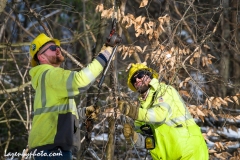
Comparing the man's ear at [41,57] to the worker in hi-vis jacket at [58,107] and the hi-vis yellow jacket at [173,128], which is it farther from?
the hi-vis yellow jacket at [173,128]

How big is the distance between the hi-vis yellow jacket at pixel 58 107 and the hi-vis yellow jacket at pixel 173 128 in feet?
3.44

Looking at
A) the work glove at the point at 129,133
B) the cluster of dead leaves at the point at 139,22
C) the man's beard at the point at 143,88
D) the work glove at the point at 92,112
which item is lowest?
the work glove at the point at 129,133

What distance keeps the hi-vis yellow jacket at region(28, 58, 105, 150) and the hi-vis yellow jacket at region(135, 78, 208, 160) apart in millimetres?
1050

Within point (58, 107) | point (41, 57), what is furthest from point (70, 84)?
point (41, 57)

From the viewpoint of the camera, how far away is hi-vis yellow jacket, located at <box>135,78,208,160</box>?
19.6ft

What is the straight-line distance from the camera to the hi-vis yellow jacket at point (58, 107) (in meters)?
4.99

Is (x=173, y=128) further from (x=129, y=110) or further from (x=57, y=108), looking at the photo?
(x=57, y=108)

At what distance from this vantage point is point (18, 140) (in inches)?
424

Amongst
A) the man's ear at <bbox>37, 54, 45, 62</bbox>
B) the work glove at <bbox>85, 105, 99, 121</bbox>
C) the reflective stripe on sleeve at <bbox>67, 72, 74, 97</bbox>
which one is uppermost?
the man's ear at <bbox>37, 54, 45, 62</bbox>

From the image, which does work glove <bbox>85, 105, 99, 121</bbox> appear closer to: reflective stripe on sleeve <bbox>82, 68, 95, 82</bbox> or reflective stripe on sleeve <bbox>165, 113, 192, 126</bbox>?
reflective stripe on sleeve <bbox>165, 113, 192, 126</bbox>

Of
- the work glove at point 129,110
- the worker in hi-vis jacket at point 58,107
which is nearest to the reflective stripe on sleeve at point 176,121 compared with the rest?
the work glove at point 129,110

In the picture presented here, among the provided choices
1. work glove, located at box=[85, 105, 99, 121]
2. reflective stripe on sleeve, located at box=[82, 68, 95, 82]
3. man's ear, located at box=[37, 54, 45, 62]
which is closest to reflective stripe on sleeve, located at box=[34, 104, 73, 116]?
reflective stripe on sleeve, located at box=[82, 68, 95, 82]

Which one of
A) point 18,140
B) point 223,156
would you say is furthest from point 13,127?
point 223,156

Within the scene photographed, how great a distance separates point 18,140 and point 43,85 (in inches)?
231
